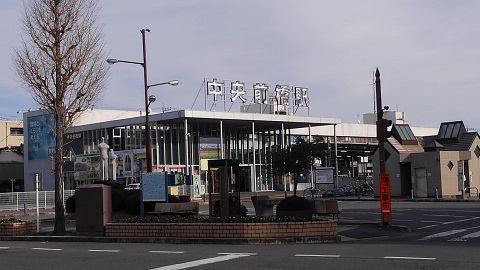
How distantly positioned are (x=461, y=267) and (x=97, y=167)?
5065cm

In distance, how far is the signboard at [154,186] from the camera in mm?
22578

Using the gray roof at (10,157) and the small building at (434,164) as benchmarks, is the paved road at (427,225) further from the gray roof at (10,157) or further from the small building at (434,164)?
the gray roof at (10,157)

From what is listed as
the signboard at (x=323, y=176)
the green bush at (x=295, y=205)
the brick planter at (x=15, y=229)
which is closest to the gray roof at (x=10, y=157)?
the signboard at (x=323, y=176)

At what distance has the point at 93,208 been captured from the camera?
20.0 metres

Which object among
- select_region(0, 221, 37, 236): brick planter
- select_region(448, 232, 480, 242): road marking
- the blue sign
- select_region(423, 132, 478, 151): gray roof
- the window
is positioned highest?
the window

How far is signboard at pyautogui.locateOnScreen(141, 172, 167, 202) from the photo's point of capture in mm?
22578

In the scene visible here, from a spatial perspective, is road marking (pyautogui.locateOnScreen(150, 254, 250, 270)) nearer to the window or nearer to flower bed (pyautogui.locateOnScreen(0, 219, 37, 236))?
flower bed (pyautogui.locateOnScreen(0, 219, 37, 236))

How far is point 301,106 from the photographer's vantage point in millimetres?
65250

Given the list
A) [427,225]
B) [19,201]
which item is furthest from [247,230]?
[19,201]

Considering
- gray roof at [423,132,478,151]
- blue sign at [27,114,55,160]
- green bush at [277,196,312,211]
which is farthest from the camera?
blue sign at [27,114,55,160]

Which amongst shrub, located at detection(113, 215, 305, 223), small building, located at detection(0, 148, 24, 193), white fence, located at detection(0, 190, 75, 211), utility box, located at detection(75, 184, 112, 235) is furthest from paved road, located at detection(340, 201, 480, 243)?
small building, located at detection(0, 148, 24, 193)

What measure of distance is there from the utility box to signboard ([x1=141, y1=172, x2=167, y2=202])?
2789mm

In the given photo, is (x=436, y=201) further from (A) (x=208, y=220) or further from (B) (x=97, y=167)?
(B) (x=97, y=167)

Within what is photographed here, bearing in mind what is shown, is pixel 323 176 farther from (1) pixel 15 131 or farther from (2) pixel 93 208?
(1) pixel 15 131
